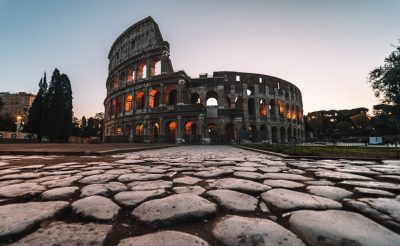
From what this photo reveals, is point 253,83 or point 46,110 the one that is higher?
point 253,83

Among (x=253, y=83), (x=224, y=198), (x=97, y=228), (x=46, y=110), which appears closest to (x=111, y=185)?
(x=97, y=228)

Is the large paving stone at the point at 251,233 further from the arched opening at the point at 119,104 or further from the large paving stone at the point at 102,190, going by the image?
the arched opening at the point at 119,104

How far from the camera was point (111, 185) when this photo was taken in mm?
1809

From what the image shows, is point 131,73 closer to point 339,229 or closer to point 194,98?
point 194,98

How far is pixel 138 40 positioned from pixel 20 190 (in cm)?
2984

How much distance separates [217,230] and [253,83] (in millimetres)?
30162

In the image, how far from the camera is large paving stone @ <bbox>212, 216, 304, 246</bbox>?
805mm

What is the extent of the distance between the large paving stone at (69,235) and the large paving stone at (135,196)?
14.4 inches

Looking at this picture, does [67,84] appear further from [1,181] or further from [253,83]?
[1,181]

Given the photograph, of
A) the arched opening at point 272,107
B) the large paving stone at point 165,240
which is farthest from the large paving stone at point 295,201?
the arched opening at point 272,107

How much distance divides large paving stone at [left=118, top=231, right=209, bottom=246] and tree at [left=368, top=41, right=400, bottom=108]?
19724 mm

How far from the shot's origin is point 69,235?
0.84m

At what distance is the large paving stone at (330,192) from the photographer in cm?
149

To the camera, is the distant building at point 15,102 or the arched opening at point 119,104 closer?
the arched opening at point 119,104
